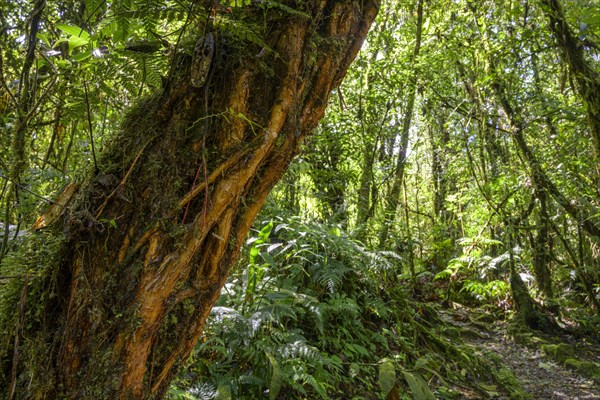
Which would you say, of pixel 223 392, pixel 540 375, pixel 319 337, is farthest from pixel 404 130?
pixel 223 392

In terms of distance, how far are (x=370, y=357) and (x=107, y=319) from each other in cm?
309

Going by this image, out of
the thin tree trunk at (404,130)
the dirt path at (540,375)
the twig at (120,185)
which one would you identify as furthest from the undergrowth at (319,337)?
the thin tree trunk at (404,130)

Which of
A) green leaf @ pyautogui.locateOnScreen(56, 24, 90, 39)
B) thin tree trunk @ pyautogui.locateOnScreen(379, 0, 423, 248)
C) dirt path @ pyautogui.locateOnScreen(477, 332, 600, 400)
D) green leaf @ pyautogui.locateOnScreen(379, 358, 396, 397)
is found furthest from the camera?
thin tree trunk @ pyautogui.locateOnScreen(379, 0, 423, 248)

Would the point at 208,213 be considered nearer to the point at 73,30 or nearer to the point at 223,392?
the point at 73,30

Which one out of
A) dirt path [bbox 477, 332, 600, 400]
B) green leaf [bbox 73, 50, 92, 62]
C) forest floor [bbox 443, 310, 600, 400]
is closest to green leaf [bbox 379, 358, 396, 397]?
forest floor [bbox 443, 310, 600, 400]

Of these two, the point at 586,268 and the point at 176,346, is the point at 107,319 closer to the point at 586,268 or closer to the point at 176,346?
the point at 176,346

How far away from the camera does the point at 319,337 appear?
3637 millimetres

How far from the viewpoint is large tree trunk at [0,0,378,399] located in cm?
122

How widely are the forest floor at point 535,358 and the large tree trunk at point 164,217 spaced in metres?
3.98

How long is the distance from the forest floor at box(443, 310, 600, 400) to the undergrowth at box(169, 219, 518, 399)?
0.50 metres

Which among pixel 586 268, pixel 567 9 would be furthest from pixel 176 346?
pixel 586 268

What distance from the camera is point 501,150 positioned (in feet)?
33.9

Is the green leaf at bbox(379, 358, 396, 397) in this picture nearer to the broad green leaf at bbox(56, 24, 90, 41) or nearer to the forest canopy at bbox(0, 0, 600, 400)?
the forest canopy at bbox(0, 0, 600, 400)

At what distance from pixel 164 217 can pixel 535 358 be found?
20.2 ft
